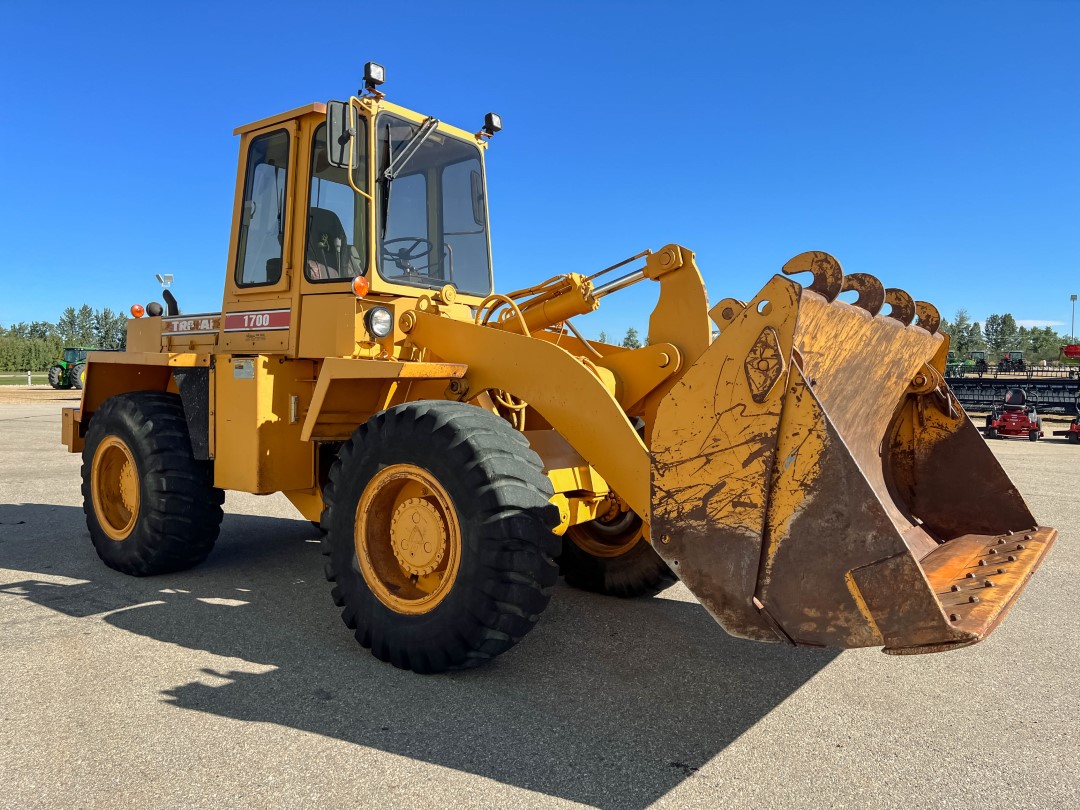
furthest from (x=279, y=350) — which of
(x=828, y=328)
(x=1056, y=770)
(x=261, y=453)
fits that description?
(x=1056, y=770)

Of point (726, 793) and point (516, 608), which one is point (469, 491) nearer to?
point (516, 608)

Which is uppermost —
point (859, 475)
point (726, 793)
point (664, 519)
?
point (859, 475)

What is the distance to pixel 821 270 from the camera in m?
3.13

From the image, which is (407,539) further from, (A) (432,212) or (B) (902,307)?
(B) (902,307)

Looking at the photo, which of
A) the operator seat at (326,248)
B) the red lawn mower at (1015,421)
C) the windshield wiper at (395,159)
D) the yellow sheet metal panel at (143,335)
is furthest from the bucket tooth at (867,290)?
the red lawn mower at (1015,421)

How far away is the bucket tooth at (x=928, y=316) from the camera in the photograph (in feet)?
14.2

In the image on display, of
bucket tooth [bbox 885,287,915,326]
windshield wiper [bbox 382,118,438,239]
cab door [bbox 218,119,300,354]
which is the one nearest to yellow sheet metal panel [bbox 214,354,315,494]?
cab door [bbox 218,119,300,354]

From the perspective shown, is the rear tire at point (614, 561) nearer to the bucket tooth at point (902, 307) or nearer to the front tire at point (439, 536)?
the front tire at point (439, 536)

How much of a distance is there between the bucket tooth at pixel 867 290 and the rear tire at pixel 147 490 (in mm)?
4251

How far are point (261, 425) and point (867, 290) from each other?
11.7 feet

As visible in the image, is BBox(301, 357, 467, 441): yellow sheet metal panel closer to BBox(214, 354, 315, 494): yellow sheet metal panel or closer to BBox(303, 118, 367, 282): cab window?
BBox(214, 354, 315, 494): yellow sheet metal panel

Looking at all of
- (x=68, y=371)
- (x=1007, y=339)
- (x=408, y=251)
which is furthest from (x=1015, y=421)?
(x=1007, y=339)

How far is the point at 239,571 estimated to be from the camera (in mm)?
5625

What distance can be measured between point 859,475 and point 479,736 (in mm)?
1764
